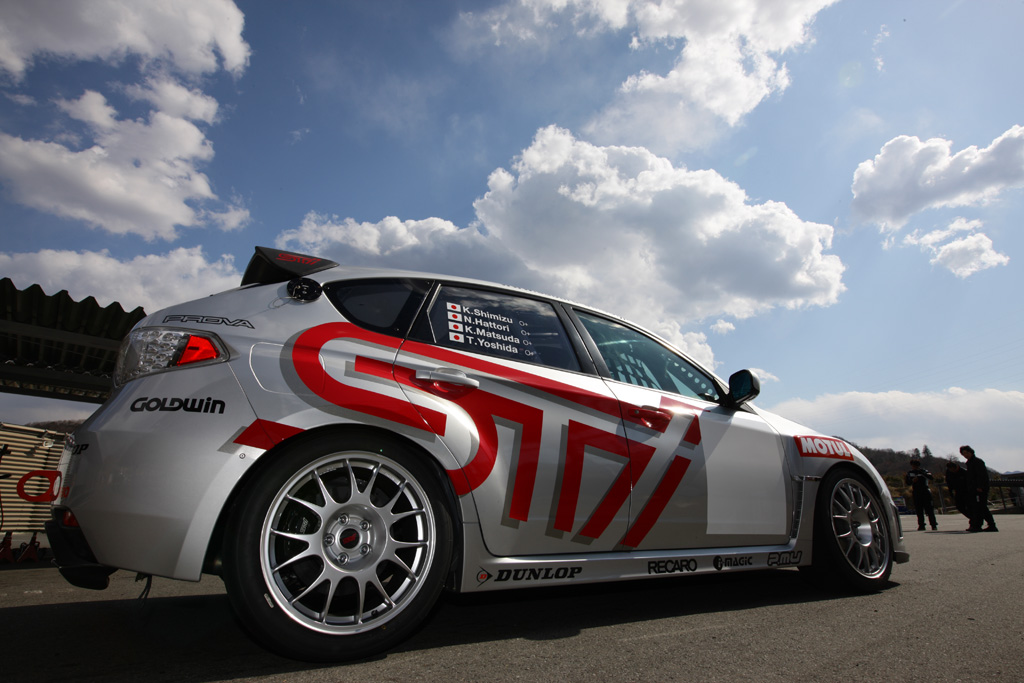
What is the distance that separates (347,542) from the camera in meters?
1.99

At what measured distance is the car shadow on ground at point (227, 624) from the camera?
1.88 metres

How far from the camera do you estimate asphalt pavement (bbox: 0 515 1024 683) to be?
6.07 feet

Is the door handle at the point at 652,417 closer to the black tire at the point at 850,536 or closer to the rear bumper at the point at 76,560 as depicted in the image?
the black tire at the point at 850,536

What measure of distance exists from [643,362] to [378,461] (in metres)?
1.73

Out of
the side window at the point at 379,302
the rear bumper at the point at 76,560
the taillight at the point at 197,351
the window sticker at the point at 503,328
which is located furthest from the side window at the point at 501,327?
the rear bumper at the point at 76,560

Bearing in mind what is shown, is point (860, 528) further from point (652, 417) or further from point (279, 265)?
point (279, 265)

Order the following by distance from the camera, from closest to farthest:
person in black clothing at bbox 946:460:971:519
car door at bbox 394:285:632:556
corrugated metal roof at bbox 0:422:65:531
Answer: car door at bbox 394:285:632:556
corrugated metal roof at bbox 0:422:65:531
person in black clothing at bbox 946:460:971:519

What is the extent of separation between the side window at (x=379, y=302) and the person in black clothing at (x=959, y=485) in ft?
36.3

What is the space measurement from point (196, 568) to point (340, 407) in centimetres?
67

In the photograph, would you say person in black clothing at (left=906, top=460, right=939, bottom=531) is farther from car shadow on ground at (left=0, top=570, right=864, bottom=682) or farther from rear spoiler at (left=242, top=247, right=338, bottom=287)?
rear spoiler at (left=242, top=247, right=338, bottom=287)

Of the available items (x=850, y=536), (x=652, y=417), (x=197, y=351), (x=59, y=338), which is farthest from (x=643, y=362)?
(x=59, y=338)

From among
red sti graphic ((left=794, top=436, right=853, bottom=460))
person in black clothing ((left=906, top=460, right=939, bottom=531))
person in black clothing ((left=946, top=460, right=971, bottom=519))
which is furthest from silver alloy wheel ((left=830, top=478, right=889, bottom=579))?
person in black clothing ((left=906, top=460, right=939, bottom=531))

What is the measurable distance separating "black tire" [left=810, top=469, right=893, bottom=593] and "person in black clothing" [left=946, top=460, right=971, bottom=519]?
8.09 m

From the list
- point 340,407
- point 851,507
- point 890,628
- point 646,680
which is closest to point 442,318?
point 340,407
